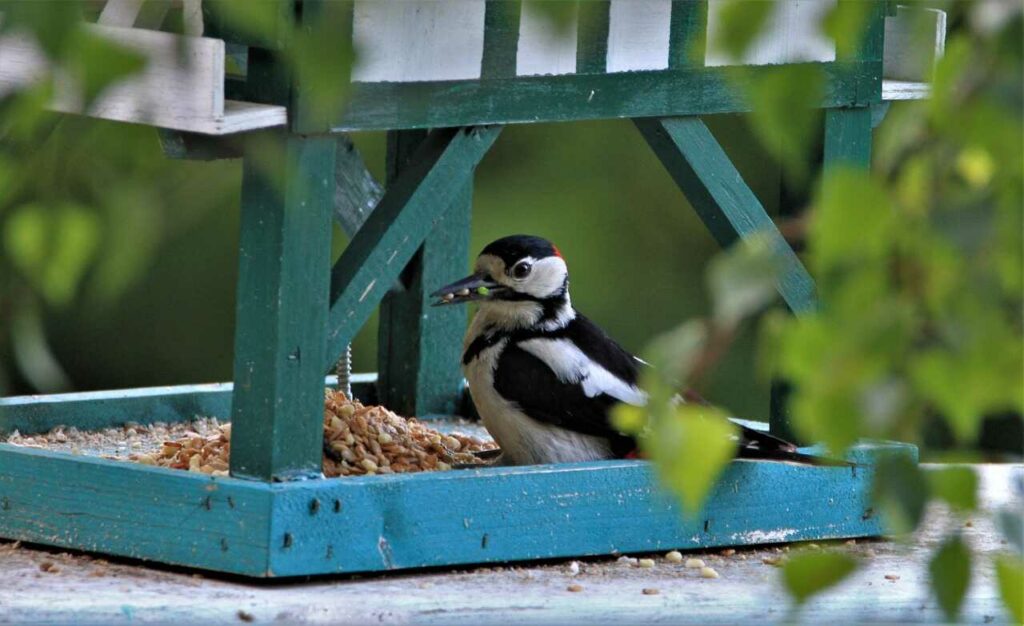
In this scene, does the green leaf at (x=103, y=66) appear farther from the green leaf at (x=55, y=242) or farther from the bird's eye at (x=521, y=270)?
the bird's eye at (x=521, y=270)

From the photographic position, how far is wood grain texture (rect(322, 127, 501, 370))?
10.1 feet

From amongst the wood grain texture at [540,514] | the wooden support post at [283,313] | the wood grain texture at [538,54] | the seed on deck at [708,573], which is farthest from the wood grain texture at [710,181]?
the wooden support post at [283,313]

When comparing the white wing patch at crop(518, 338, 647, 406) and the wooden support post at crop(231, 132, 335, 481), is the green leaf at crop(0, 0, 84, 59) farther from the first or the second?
the white wing patch at crop(518, 338, 647, 406)

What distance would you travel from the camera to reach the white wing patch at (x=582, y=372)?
346cm

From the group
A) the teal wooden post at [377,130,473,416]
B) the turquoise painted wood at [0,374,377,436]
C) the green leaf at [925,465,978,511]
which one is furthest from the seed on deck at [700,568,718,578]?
the green leaf at [925,465,978,511]

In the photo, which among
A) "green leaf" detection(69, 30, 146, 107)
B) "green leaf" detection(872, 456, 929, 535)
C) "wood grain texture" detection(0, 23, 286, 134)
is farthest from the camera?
"wood grain texture" detection(0, 23, 286, 134)

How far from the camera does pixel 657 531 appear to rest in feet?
11.2

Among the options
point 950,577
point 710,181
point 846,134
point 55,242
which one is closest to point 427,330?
point 710,181

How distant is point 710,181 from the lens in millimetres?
3535

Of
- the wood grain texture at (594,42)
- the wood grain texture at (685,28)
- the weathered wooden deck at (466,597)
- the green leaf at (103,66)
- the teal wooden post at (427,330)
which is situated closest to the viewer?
the green leaf at (103,66)

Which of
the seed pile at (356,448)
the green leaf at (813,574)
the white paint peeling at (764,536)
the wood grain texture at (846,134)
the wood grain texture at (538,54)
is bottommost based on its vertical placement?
the white paint peeling at (764,536)

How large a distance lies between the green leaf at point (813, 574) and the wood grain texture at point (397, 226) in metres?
1.68

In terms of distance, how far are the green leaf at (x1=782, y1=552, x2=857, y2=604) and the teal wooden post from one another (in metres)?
3.02

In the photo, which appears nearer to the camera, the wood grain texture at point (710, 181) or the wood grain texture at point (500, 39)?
the wood grain texture at point (500, 39)
